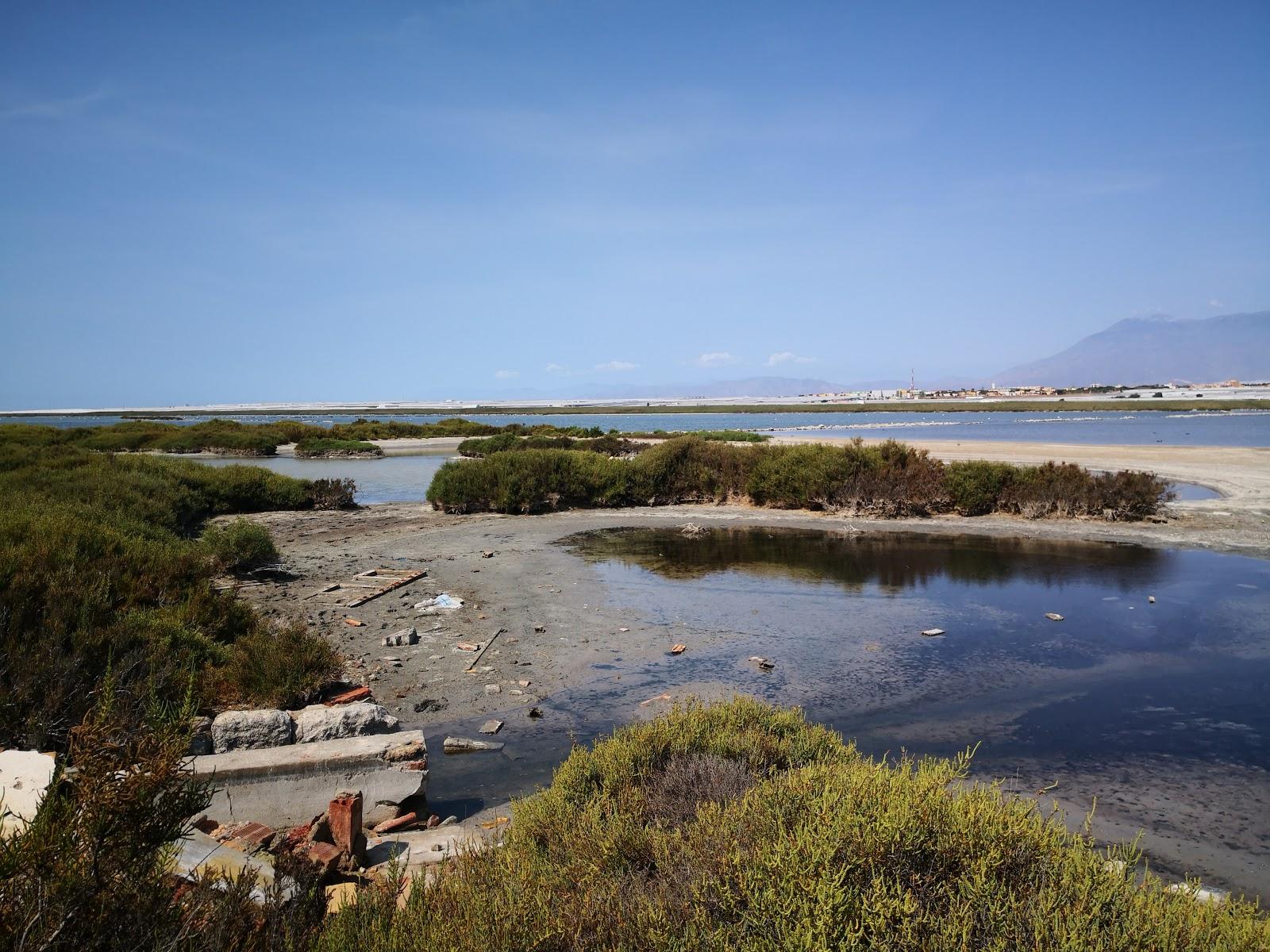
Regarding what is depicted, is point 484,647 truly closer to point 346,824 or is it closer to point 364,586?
point 364,586

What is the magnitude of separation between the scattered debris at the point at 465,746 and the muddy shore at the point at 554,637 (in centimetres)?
9

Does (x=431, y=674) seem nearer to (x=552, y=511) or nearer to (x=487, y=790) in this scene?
(x=487, y=790)

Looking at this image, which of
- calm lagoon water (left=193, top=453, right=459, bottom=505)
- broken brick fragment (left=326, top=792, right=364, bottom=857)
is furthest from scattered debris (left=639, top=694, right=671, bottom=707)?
calm lagoon water (left=193, top=453, right=459, bottom=505)

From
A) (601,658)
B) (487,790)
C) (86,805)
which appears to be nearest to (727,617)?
(601,658)

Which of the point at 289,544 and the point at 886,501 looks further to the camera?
the point at 886,501

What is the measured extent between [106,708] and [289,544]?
47.1ft

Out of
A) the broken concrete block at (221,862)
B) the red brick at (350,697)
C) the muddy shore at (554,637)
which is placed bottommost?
the muddy shore at (554,637)

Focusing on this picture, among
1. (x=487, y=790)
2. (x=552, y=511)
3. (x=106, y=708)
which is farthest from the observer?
(x=552, y=511)

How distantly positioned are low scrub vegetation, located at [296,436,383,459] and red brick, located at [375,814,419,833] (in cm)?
3926

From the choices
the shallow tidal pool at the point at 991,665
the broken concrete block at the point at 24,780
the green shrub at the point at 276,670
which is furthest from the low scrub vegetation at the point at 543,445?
the broken concrete block at the point at 24,780

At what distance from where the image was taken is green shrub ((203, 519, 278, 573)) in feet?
Result: 39.8

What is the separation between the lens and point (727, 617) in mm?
10258

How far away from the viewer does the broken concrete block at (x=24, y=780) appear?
3338 millimetres

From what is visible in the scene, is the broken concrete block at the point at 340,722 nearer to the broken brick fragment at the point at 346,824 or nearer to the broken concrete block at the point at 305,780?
the broken concrete block at the point at 305,780
